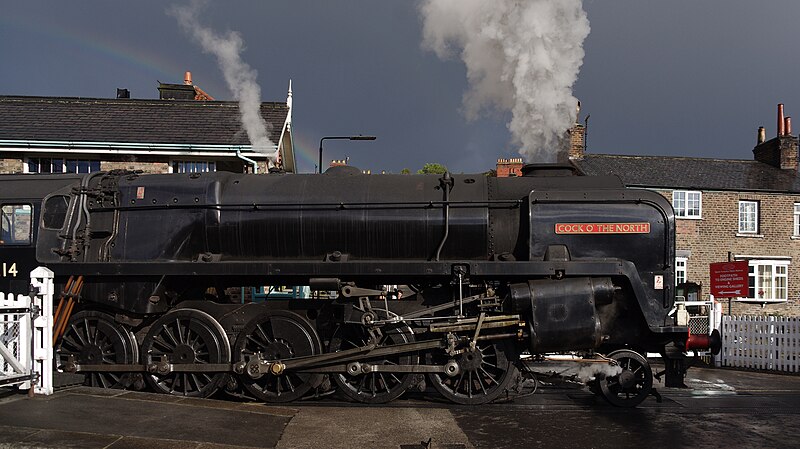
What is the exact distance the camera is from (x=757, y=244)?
81.0ft

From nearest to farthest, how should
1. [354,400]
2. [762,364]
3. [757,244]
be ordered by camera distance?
[354,400]
[762,364]
[757,244]

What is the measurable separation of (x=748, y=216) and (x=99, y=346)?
24.7 m

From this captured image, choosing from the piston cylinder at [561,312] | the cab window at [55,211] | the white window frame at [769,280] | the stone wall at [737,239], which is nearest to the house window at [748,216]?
the stone wall at [737,239]

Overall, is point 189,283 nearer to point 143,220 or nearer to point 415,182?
point 143,220

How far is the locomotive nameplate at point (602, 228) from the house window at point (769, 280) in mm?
20548

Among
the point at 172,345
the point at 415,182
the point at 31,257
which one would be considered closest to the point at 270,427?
the point at 172,345

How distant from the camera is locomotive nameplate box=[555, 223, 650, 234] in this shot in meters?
7.27

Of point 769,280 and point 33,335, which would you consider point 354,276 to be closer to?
point 33,335

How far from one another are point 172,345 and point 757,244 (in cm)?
2402

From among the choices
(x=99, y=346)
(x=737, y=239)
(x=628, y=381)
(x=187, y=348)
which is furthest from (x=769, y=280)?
(x=99, y=346)

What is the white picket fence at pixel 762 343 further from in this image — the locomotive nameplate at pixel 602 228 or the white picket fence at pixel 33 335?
the white picket fence at pixel 33 335

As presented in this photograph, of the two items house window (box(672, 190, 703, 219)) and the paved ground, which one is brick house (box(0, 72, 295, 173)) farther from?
house window (box(672, 190, 703, 219))

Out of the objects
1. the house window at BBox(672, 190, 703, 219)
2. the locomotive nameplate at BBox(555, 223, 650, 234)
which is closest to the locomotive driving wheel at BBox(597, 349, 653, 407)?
the locomotive nameplate at BBox(555, 223, 650, 234)

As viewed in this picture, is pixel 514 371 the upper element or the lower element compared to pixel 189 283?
lower
